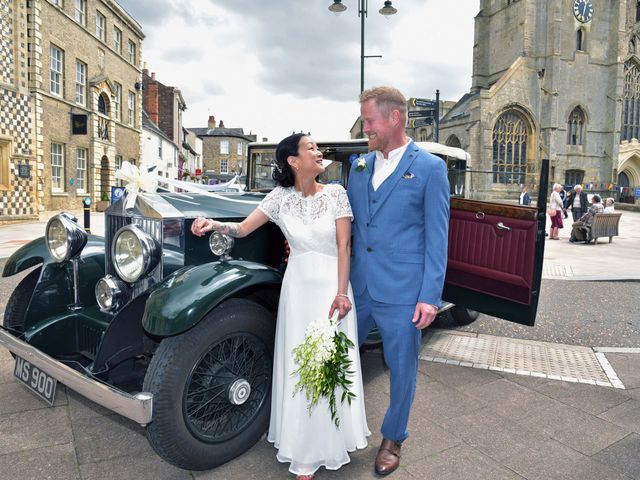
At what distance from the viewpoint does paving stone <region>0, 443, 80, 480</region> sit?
2.35 m

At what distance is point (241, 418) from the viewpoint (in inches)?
101

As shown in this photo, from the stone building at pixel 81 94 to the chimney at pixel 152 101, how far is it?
7.78m

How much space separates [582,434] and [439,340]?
1.87m

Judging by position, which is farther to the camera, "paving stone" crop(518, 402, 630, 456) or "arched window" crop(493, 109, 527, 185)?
"arched window" crop(493, 109, 527, 185)

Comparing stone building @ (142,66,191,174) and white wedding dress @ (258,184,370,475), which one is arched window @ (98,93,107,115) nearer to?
stone building @ (142,66,191,174)

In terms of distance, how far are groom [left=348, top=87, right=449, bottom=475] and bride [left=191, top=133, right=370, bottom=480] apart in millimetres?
140

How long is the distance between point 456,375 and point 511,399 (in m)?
0.49

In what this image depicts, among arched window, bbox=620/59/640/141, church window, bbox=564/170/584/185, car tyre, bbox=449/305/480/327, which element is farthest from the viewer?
arched window, bbox=620/59/640/141

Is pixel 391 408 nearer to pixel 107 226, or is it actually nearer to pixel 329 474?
pixel 329 474

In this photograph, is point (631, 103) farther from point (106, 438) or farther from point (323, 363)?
point (106, 438)

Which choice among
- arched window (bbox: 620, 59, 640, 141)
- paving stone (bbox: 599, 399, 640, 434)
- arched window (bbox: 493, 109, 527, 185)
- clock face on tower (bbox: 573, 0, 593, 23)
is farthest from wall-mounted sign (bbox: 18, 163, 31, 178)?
arched window (bbox: 620, 59, 640, 141)

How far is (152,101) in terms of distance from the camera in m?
33.9

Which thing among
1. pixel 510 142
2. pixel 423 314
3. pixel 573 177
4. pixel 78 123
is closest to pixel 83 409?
pixel 423 314

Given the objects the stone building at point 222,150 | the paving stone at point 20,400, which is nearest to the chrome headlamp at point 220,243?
the paving stone at point 20,400
